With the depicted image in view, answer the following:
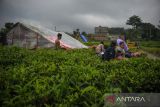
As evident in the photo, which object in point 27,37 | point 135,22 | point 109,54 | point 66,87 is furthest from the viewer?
point 135,22

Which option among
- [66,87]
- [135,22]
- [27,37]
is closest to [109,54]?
[66,87]

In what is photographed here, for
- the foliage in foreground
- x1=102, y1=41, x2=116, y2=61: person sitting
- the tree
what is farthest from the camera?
the tree

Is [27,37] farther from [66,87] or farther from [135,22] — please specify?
[135,22]

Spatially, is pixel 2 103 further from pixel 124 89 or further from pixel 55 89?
pixel 124 89

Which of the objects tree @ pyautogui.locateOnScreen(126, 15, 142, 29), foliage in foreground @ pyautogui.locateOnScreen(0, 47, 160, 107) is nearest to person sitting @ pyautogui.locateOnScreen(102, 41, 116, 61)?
foliage in foreground @ pyautogui.locateOnScreen(0, 47, 160, 107)

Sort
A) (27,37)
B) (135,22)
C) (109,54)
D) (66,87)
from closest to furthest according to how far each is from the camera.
Result: (66,87) < (109,54) < (27,37) < (135,22)

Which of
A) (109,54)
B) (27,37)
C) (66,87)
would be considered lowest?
(66,87)

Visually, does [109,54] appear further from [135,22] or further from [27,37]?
[135,22]

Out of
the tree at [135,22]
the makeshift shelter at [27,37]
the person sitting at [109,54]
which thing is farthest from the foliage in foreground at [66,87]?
the tree at [135,22]

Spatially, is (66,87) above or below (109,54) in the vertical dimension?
below

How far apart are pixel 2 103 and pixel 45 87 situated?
0.86 m

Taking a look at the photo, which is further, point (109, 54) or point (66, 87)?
point (109, 54)

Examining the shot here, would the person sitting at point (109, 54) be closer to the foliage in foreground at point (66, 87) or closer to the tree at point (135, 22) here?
the foliage in foreground at point (66, 87)

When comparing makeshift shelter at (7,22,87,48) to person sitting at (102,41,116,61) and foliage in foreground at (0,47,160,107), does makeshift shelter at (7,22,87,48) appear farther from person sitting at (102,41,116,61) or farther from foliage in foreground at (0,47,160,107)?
foliage in foreground at (0,47,160,107)
